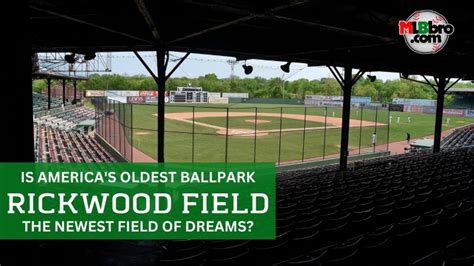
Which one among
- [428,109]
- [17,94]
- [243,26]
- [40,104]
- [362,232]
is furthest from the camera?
[428,109]

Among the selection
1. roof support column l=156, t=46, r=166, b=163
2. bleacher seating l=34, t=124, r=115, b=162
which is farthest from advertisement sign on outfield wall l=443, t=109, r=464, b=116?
roof support column l=156, t=46, r=166, b=163

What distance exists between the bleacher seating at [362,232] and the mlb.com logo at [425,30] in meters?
4.19

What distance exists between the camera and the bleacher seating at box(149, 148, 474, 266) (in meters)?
4.60

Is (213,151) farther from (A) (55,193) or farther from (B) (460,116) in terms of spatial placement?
(B) (460,116)

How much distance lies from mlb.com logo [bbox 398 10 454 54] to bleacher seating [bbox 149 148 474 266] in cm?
419

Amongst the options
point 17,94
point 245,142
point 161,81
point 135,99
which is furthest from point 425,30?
point 135,99

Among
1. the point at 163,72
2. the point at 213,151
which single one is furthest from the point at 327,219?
the point at 213,151

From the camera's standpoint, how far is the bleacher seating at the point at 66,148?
23047 millimetres

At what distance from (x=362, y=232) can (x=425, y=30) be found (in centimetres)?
706

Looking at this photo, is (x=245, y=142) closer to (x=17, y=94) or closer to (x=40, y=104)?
(x=17, y=94)

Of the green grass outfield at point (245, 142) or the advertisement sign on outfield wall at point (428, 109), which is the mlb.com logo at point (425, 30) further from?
the advertisement sign on outfield wall at point (428, 109)

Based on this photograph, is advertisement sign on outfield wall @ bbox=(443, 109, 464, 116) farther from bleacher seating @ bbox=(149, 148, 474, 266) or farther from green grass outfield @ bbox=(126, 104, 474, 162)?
bleacher seating @ bbox=(149, 148, 474, 266)

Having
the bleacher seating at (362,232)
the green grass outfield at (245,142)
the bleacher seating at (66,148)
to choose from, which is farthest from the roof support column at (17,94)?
the bleacher seating at (66,148)

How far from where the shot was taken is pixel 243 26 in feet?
33.6
